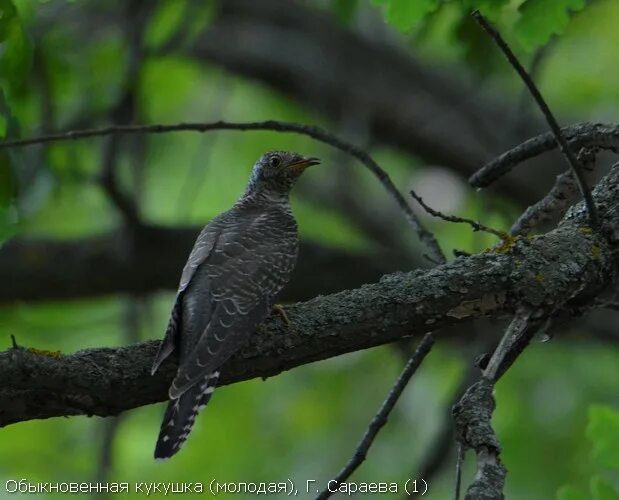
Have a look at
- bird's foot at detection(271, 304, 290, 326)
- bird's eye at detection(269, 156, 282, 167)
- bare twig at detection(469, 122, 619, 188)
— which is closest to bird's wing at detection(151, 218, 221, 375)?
bird's foot at detection(271, 304, 290, 326)

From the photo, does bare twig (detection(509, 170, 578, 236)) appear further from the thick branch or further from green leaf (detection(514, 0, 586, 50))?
green leaf (detection(514, 0, 586, 50))

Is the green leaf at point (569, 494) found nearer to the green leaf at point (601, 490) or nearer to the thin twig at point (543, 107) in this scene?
the green leaf at point (601, 490)

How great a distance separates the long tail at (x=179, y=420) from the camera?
3695 millimetres

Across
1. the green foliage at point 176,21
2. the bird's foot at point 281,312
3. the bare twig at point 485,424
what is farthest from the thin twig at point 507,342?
the green foliage at point 176,21

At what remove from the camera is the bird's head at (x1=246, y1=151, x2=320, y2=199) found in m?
6.18

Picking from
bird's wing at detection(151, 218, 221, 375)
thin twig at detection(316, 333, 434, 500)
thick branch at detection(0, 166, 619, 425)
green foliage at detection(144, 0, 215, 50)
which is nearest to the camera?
thick branch at detection(0, 166, 619, 425)

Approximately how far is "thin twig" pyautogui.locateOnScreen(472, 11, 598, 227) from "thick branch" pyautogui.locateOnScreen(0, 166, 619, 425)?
172 millimetres

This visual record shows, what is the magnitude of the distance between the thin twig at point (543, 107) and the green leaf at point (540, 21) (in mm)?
661

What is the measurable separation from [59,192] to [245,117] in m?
5.02

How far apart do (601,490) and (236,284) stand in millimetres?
1700

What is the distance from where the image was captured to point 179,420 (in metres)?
3.73

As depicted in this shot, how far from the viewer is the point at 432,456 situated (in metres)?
5.86

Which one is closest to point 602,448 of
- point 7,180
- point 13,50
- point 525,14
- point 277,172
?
Answer: point 525,14

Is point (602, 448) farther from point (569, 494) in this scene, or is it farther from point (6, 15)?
point (6, 15)
